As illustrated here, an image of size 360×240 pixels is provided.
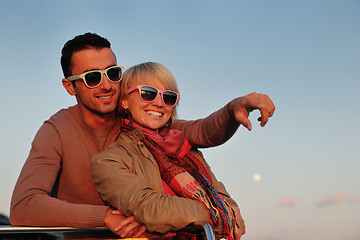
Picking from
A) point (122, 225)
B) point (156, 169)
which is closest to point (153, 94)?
point (156, 169)

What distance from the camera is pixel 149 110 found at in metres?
3.21

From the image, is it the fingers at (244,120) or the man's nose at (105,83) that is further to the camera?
the man's nose at (105,83)

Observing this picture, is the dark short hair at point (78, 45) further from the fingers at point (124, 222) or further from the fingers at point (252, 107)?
the fingers at point (124, 222)

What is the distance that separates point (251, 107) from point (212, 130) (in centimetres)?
65

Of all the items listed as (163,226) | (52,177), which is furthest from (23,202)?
(163,226)

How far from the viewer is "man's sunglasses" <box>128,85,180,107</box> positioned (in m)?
3.15

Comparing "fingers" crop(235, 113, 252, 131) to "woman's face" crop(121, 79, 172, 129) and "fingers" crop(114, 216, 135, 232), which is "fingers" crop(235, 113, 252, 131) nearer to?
"woman's face" crop(121, 79, 172, 129)

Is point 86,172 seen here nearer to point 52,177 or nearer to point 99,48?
point 52,177

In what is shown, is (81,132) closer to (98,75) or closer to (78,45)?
(98,75)

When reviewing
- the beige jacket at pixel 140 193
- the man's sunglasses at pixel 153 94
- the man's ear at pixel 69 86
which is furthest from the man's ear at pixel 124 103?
the man's ear at pixel 69 86

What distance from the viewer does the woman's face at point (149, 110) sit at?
10.4ft

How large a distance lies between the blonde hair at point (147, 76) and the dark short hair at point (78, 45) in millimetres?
718

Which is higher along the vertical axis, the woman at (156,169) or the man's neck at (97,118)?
the man's neck at (97,118)

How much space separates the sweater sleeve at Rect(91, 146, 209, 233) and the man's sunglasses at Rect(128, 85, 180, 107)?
52 cm
